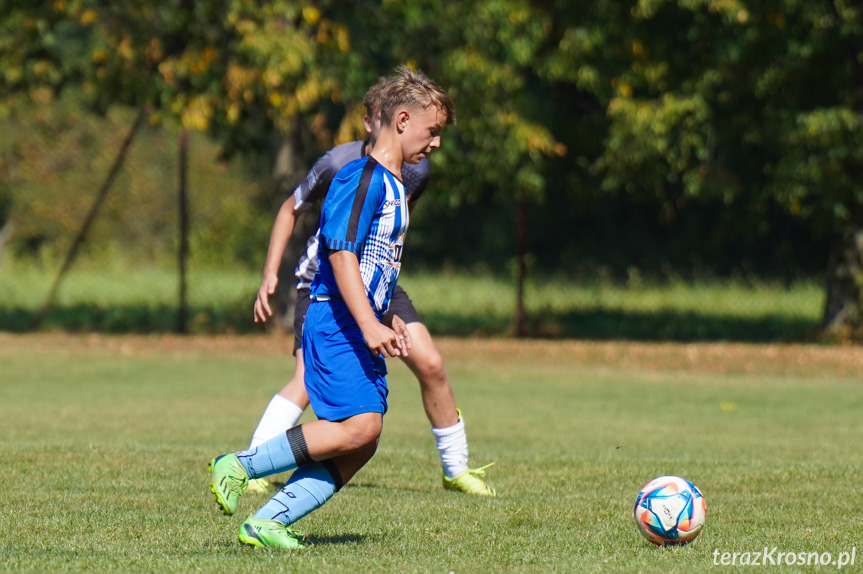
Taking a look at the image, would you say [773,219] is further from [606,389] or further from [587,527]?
[587,527]

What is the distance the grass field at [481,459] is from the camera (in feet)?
14.9

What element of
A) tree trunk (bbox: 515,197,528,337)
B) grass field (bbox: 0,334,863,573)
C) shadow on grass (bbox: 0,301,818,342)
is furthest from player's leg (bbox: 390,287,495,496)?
shadow on grass (bbox: 0,301,818,342)

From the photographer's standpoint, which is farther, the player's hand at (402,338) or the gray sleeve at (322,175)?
the gray sleeve at (322,175)

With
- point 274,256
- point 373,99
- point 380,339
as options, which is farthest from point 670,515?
point 373,99

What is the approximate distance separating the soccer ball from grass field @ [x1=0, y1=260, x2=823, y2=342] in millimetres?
12708

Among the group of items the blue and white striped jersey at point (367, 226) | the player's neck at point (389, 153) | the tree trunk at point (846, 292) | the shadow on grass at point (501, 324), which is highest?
the player's neck at point (389, 153)

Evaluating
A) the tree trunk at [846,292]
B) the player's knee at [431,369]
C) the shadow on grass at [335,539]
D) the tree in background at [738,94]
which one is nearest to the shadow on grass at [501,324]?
the tree trunk at [846,292]

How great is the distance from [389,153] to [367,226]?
340 millimetres

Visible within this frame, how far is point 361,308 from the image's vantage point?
4.19 metres

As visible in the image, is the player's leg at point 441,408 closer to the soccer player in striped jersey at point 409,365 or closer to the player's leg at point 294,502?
the soccer player in striped jersey at point 409,365

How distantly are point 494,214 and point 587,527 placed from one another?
28.3m

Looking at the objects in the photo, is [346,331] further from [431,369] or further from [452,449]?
[452,449]

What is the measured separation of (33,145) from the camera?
26.8 meters

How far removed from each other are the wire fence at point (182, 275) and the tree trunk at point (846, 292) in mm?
483
